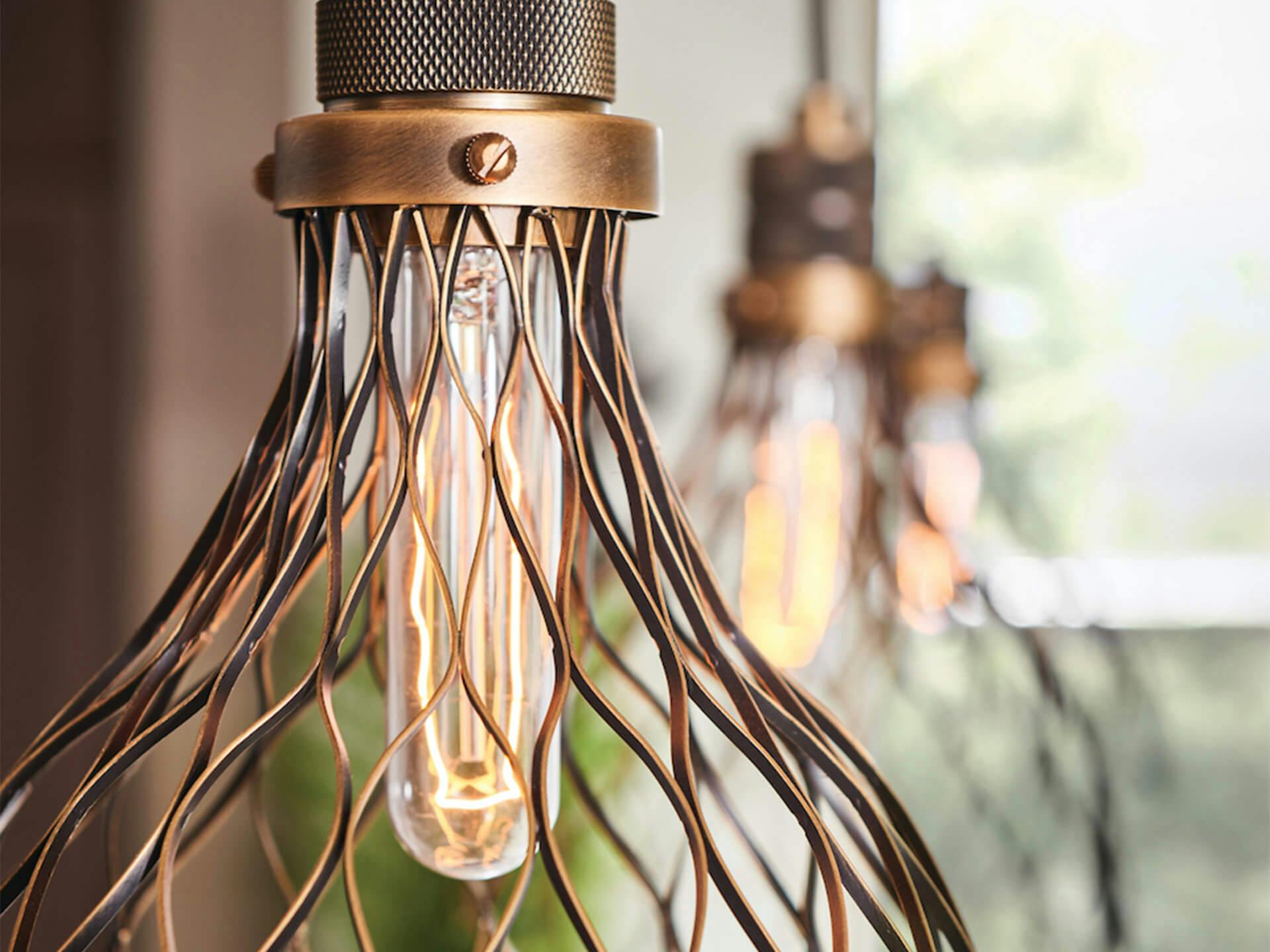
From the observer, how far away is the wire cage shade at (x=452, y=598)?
0.26 meters

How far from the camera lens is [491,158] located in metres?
0.29

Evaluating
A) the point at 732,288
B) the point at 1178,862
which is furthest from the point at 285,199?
the point at 1178,862

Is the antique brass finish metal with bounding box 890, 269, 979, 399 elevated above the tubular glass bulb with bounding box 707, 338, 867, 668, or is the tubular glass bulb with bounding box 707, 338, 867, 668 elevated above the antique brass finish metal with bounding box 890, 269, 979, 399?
the antique brass finish metal with bounding box 890, 269, 979, 399

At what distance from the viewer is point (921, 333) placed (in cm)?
82

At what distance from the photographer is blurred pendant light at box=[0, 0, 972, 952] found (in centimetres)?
26

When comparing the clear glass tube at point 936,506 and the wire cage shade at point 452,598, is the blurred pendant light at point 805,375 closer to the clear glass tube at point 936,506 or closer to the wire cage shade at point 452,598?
the clear glass tube at point 936,506

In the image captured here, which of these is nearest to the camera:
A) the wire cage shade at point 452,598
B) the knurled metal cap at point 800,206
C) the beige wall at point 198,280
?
the wire cage shade at point 452,598

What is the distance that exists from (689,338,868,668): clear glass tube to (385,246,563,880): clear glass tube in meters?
0.48

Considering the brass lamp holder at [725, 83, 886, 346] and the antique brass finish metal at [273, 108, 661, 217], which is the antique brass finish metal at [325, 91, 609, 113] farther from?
the brass lamp holder at [725, 83, 886, 346]

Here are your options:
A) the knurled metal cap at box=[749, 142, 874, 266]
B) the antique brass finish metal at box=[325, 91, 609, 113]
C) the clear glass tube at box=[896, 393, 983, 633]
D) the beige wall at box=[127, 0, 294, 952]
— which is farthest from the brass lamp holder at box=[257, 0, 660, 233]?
the beige wall at box=[127, 0, 294, 952]

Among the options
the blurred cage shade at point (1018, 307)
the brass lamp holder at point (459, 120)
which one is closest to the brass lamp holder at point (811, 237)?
the blurred cage shade at point (1018, 307)

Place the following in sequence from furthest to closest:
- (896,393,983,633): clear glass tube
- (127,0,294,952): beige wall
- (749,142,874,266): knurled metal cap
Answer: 1. (127,0,294,952): beige wall
2. (896,393,983,633): clear glass tube
3. (749,142,874,266): knurled metal cap

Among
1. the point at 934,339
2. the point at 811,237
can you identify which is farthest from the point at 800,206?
the point at 934,339

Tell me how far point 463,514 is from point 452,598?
44mm
